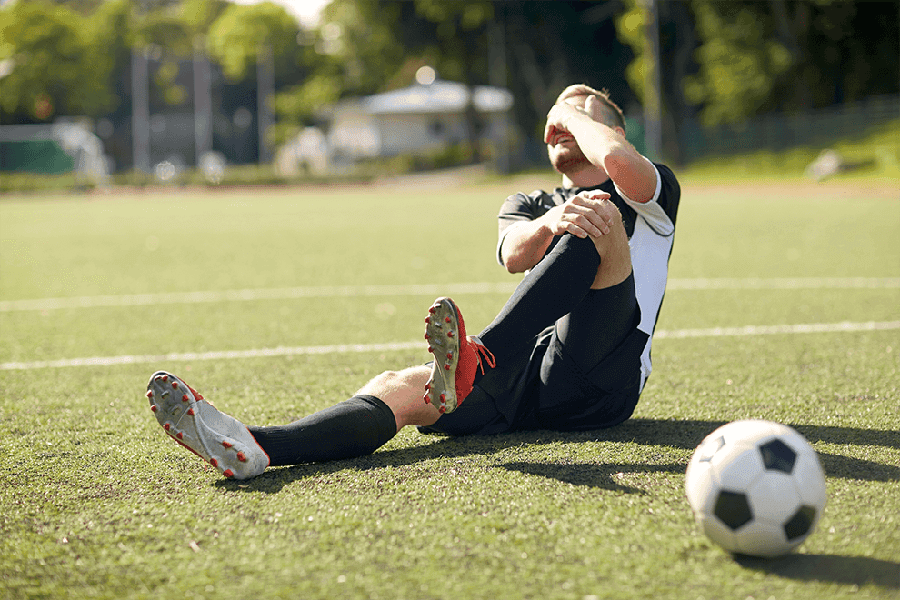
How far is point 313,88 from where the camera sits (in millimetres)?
62688

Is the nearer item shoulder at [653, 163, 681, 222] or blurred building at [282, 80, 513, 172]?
shoulder at [653, 163, 681, 222]

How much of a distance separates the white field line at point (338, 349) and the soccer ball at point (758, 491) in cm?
321

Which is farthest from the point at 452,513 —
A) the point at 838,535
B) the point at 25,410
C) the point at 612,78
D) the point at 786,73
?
the point at 612,78

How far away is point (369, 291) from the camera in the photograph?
802 centimetres

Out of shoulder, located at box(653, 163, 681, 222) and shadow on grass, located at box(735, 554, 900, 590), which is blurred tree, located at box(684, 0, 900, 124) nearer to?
shoulder, located at box(653, 163, 681, 222)

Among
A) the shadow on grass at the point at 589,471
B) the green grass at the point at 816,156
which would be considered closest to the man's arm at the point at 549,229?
the shadow on grass at the point at 589,471

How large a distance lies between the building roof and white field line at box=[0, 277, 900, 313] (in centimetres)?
5260

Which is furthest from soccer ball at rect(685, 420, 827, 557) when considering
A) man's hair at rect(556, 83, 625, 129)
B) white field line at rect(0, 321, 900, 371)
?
white field line at rect(0, 321, 900, 371)

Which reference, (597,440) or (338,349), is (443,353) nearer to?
(597,440)

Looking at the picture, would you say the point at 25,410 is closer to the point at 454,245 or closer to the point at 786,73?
the point at 454,245

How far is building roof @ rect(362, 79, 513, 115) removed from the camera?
61250mm

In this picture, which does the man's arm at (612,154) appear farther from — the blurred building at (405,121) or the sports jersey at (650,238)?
the blurred building at (405,121)

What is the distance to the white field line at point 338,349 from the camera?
17.0 ft

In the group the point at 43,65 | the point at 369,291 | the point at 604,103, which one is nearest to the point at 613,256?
the point at 604,103
